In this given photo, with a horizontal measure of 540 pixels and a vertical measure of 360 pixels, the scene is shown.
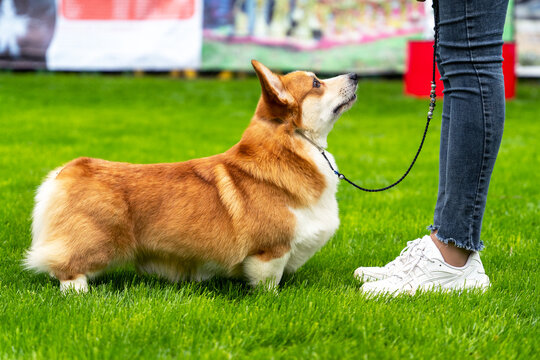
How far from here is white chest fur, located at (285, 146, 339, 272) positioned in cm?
247

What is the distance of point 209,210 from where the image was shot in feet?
8.11

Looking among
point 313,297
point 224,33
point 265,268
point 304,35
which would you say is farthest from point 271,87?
point 224,33

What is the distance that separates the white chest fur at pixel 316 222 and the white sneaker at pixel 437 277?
0.26 m

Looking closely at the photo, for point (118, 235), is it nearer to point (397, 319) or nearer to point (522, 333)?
point (397, 319)

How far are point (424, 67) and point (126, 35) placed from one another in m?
5.78

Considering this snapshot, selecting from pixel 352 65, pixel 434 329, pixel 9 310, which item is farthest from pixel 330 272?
pixel 352 65

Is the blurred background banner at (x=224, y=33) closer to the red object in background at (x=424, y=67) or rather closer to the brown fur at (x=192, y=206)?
the red object in background at (x=424, y=67)

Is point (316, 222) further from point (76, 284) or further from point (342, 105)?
point (76, 284)

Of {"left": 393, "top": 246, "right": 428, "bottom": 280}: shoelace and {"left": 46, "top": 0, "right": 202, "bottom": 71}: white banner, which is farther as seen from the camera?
{"left": 46, "top": 0, "right": 202, "bottom": 71}: white banner

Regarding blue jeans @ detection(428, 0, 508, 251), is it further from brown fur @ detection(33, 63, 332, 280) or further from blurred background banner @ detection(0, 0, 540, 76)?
blurred background banner @ detection(0, 0, 540, 76)

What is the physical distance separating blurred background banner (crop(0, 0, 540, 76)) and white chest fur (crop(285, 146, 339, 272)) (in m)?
9.73

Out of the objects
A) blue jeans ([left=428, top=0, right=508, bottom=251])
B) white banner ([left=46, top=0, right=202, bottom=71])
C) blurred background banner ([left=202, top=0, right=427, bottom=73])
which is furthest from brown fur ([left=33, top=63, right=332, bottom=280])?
white banner ([left=46, top=0, right=202, bottom=71])

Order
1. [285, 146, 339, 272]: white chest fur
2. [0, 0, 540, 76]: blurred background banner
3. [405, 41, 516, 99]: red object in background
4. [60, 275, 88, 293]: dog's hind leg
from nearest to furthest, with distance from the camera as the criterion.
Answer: [60, 275, 88, 293]: dog's hind leg, [285, 146, 339, 272]: white chest fur, [405, 41, 516, 99]: red object in background, [0, 0, 540, 76]: blurred background banner

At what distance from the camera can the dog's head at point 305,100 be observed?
2.50 meters
